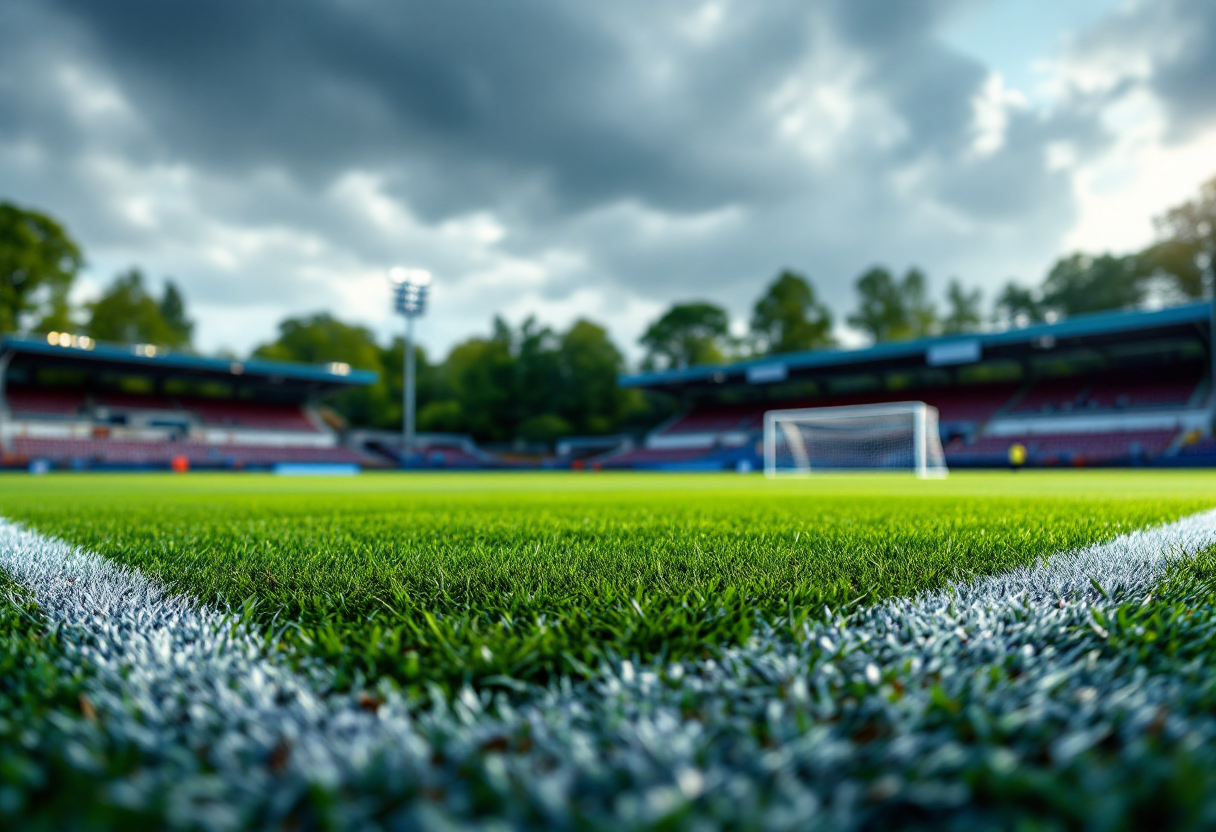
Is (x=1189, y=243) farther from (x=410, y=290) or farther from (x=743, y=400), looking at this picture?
(x=410, y=290)

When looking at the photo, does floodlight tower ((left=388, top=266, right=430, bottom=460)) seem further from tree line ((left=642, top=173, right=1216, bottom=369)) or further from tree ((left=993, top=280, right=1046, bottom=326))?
tree ((left=993, top=280, right=1046, bottom=326))

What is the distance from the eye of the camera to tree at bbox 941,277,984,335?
147ft

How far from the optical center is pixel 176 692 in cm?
88

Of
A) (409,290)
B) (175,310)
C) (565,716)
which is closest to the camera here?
(565,716)

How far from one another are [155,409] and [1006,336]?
39736 millimetres

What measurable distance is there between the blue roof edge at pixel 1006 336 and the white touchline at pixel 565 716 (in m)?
27.6

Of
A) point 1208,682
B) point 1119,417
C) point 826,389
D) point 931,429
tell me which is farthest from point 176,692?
point 826,389

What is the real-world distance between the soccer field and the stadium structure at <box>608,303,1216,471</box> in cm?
2620

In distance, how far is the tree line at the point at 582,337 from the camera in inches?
1531

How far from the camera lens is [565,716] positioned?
2.55ft

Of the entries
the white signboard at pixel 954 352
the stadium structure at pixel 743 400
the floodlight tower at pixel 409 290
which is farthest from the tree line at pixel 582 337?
the white signboard at pixel 954 352

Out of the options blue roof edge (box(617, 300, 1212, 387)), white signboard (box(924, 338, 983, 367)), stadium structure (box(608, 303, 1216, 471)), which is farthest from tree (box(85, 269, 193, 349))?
white signboard (box(924, 338, 983, 367))

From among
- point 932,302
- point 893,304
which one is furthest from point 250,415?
point 932,302

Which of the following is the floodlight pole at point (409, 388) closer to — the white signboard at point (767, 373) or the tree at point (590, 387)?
the tree at point (590, 387)
